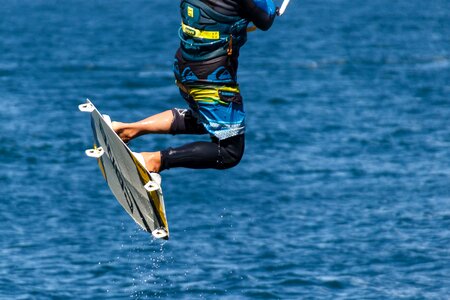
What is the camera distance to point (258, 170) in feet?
113

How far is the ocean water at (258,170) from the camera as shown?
26172 millimetres

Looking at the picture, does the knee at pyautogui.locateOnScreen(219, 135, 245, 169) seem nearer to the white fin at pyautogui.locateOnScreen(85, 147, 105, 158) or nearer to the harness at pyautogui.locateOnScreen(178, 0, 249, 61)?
the harness at pyautogui.locateOnScreen(178, 0, 249, 61)

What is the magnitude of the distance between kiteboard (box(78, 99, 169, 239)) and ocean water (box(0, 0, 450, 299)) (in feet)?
31.8

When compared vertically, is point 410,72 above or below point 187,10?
below

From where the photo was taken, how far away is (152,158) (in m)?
14.3

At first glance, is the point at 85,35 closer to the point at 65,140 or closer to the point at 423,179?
the point at 65,140

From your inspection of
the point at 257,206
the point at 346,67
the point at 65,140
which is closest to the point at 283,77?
the point at 346,67

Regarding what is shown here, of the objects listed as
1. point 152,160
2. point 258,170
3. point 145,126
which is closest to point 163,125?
point 145,126

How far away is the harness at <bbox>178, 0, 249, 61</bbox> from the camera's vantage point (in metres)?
14.0

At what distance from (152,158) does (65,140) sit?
23.2 m

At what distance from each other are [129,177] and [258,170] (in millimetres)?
19828

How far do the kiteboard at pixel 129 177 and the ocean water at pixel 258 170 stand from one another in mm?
9696

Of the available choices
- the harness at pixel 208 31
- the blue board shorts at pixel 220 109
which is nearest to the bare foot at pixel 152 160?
the blue board shorts at pixel 220 109

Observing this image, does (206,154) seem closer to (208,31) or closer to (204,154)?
(204,154)
